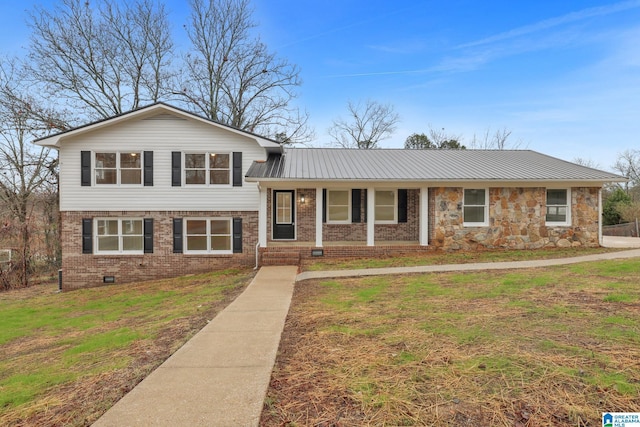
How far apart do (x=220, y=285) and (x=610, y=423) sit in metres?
8.04

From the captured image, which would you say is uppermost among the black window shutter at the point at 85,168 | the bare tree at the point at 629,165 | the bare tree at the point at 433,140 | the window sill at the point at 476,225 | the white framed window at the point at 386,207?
the bare tree at the point at 433,140

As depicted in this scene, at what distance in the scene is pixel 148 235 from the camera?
1225 centimetres

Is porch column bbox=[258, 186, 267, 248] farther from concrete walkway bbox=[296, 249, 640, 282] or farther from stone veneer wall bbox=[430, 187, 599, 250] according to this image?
stone veneer wall bbox=[430, 187, 599, 250]

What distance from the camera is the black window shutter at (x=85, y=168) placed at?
1197 centimetres

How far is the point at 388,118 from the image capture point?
2953 centimetres

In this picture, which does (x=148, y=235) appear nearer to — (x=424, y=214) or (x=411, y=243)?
(x=411, y=243)

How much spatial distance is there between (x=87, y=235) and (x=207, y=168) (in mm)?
5019

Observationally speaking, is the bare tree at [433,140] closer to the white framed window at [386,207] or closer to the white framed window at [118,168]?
the white framed window at [386,207]

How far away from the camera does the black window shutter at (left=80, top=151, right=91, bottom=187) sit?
11969 millimetres

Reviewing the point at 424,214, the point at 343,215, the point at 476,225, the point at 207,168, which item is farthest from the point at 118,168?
the point at 476,225

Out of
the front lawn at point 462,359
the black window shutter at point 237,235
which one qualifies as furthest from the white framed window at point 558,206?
the black window shutter at point 237,235

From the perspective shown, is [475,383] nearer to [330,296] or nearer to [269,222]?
[330,296]

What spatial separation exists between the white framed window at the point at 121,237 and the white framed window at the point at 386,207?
9.15 m

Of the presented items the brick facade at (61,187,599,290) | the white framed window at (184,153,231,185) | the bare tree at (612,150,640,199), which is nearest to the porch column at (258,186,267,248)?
the brick facade at (61,187,599,290)
